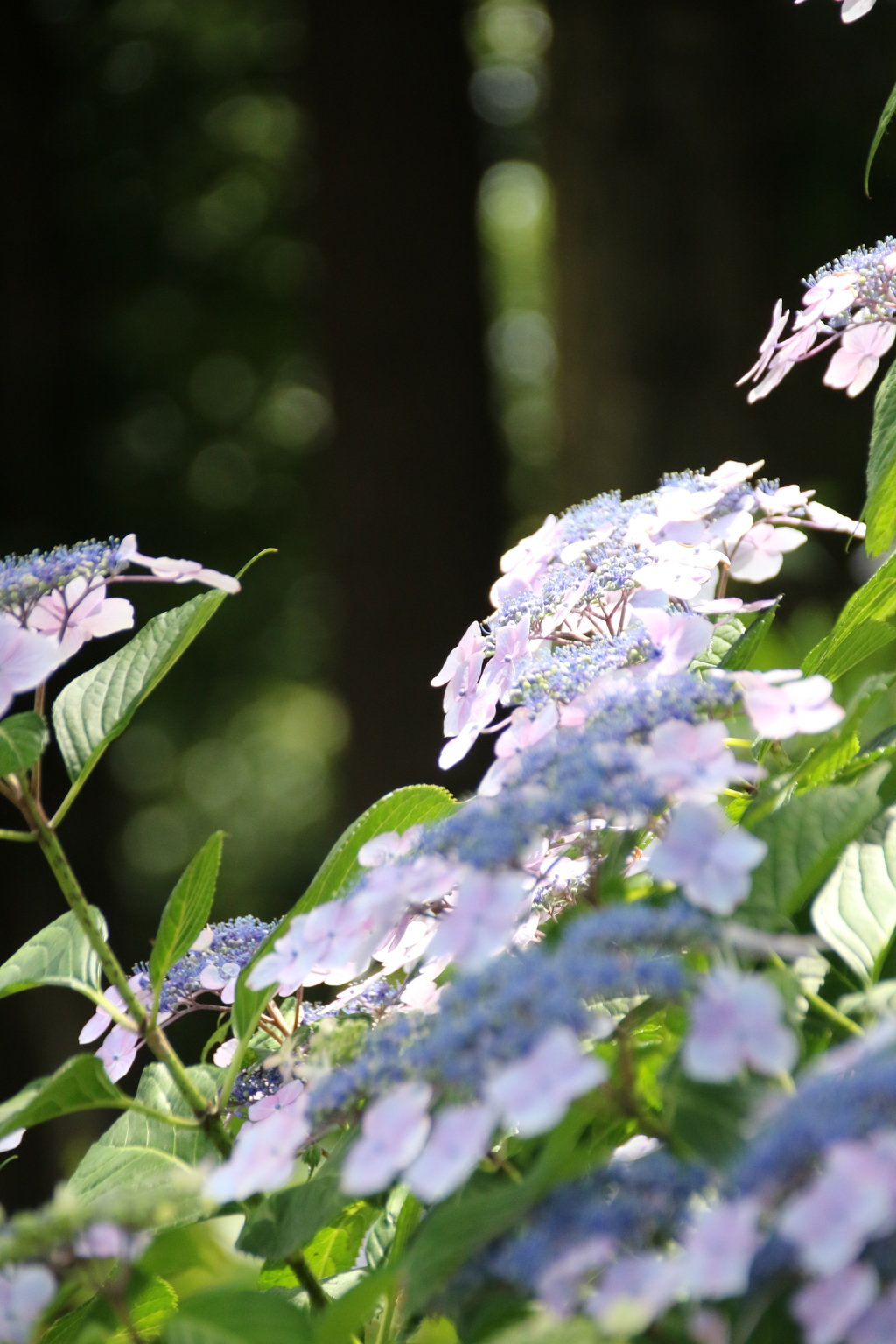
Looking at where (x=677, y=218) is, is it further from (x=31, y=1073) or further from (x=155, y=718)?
(x=155, y=718)

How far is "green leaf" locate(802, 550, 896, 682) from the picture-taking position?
659 millimetres

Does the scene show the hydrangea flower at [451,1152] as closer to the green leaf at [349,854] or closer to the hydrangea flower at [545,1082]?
the hydrangea flower at [545,1082]

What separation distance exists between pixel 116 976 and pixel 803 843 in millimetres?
319

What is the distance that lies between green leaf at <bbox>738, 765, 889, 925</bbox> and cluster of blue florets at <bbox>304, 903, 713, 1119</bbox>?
0.22 feet

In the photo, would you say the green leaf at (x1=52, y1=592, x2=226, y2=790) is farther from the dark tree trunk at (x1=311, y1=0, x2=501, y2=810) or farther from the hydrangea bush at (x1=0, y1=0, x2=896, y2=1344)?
the dark tree trunk at (x1=311, y1=0, x2=501, y2=810)

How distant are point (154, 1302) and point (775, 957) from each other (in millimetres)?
416

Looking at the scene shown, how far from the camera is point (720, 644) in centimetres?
79

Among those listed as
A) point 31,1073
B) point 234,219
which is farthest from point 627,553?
point 234,219

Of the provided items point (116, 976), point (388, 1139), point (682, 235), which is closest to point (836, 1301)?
point (388, 1139)

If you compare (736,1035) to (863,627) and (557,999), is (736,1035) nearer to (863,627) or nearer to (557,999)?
(557,999)

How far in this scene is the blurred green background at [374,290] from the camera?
138 inches

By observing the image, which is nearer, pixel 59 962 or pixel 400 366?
pixel 59 962

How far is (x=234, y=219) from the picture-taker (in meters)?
6.98

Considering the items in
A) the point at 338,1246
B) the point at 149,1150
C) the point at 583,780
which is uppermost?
the point at 583,780
